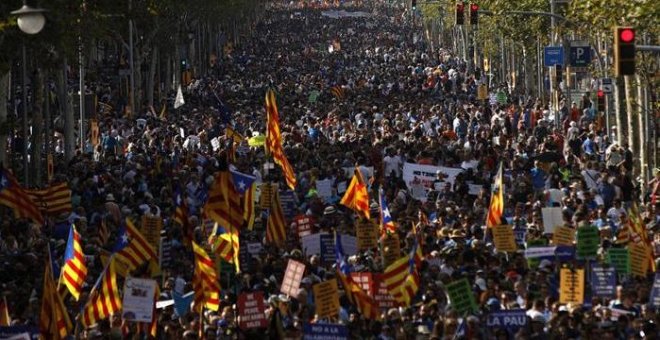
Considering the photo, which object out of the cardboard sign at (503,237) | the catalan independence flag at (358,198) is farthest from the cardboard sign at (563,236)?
the catalan independence flag at (358,198)

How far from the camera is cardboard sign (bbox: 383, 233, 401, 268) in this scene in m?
23.7

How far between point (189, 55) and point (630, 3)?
63859mm

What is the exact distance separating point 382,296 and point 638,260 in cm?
321

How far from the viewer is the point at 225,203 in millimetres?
22625

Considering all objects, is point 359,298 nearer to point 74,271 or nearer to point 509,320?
point 509,320

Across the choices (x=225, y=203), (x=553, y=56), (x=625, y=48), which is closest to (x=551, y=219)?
(x=625, y=48)

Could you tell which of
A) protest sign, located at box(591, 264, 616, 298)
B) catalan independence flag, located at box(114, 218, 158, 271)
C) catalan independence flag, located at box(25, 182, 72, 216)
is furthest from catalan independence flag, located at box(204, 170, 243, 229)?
catalan independence flag, located at box(25, 182, 72, 216)

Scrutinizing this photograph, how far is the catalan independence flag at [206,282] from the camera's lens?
20938 millimetres

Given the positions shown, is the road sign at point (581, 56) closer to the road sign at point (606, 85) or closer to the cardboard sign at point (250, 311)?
the road sign at point (606, 85)

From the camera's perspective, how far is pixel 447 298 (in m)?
21.1

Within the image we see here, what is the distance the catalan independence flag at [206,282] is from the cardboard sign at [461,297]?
104 inches

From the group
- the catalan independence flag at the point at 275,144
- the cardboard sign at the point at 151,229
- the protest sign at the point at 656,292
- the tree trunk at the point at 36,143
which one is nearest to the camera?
the protest sign at the point at 656,292

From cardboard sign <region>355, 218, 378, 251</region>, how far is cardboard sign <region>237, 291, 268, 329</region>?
236 inches

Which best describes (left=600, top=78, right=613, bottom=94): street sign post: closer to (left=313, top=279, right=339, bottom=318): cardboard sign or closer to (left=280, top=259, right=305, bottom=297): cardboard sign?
(left=280, top=259, right=305, bottom=297): cardboard sign
